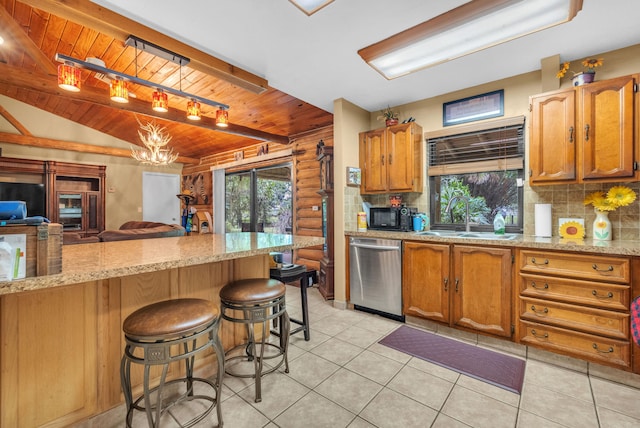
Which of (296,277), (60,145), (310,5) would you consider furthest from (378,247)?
(60,145)

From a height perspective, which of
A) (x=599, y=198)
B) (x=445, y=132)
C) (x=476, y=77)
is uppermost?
(x=476, y=77)

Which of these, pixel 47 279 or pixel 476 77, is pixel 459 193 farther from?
pixel 47 279

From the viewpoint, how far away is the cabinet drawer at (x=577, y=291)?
1955 mm

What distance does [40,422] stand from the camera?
54.9 inches

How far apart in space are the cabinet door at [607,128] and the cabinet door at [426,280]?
1351mm

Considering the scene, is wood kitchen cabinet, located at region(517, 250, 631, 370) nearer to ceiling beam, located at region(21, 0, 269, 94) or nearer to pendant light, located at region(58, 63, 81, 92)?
ceiling beam, located at region(21, 0, 269, 94)

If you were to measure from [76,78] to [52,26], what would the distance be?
5.04ft

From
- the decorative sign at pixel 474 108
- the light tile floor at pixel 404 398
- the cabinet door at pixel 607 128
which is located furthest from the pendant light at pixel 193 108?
the cabinet door at pixel 607 128

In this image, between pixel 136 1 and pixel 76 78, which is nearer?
pixel 136 1

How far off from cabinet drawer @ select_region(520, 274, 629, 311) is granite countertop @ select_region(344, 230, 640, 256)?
0.24m

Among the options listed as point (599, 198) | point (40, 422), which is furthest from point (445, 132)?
point (40, 422)

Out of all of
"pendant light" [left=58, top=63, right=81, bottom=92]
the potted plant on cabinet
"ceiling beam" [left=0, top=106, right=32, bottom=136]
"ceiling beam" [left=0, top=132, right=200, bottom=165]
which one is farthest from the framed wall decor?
"ceiling beam" [left=0, top=106, right=32, bottom=136]

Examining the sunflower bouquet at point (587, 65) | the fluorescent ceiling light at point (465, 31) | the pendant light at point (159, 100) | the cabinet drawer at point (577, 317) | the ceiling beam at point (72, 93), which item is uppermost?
the ceiling beam at point (72, 93)

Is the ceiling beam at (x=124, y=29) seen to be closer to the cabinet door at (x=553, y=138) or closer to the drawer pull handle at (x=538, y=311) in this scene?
the cabinet door at (x=553, y=138)
